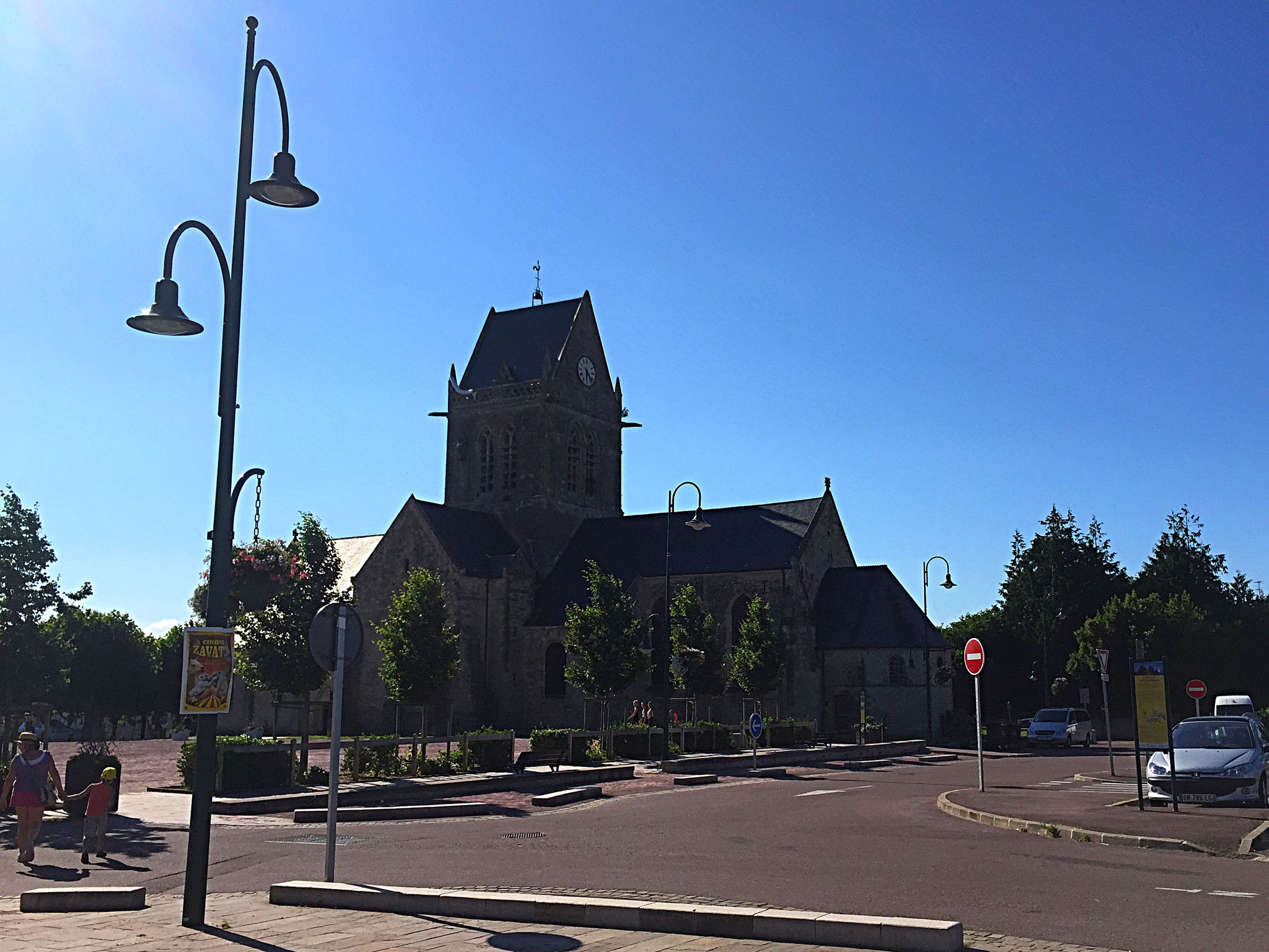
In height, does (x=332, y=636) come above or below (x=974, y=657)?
above

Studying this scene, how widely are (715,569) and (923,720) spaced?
11.9m

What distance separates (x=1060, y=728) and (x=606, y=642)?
65.7 ft

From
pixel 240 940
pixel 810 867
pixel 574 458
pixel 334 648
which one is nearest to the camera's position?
pixel 240 940

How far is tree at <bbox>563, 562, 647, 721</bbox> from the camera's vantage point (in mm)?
42812

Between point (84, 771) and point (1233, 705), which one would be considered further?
point (1233, 705)

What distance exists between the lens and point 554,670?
188 ft

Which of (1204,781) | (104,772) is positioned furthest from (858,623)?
(104,772)

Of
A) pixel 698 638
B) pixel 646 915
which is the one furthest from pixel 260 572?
pixel 646 915

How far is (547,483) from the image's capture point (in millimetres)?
62594

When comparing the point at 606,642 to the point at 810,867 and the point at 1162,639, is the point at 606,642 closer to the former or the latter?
the point at 810,867

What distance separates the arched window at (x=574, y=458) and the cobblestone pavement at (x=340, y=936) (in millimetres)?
54719

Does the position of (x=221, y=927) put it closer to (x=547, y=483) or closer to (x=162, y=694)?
(x=547, y=483)

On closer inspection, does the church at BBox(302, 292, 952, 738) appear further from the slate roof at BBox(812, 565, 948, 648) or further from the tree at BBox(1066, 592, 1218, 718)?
the tree at BBox(1066, 592, 1218, 718)

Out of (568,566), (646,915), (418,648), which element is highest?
(568,566)
